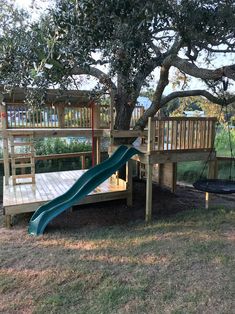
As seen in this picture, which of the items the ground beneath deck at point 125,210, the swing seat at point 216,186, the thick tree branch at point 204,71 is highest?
the thick tree branch at point 204,71

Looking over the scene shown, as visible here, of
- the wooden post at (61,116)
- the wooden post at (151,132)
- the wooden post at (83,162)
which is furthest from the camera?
the wooden post at (83,162)

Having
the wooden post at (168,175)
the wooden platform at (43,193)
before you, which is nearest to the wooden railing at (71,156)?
the wooden platform at (43,193)

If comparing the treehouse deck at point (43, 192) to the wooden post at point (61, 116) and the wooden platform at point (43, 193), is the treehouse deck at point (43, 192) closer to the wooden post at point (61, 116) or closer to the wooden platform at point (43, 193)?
the wooden platform at point (43, 193)

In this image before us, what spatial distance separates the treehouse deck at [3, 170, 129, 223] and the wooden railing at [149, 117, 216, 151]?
1.50m

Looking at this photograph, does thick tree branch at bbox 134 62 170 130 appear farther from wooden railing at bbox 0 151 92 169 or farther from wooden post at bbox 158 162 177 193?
wooden railing at bbox 0 151 92 169

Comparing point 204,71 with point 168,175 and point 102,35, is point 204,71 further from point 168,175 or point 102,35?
point 168,175

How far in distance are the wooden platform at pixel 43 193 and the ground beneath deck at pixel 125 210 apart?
1.20 ft

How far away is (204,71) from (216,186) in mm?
2127

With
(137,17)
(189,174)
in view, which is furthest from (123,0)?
(189,174)

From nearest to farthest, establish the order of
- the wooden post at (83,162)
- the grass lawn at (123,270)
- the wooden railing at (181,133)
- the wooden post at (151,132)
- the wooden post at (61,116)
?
1. the grass lawn at (123,270)
2. the wooden post at (151,132)
3. the wooden railing at (181,133)
4. the wooden post at (61,116)
5. the wooden post at (83,162)

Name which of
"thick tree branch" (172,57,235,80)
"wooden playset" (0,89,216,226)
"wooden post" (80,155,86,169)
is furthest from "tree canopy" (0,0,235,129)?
"wooden post" (80,155,86,169)

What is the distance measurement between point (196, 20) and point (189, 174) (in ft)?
24.6

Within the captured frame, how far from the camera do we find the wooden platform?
18.5ft

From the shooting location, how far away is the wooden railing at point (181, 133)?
19.0 ft
